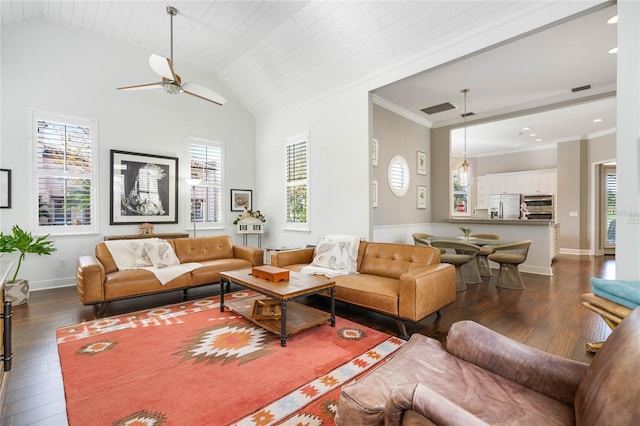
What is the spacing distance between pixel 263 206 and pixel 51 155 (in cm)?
352

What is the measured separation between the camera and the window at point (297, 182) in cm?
550

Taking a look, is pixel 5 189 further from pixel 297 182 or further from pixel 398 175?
pixel 398 175

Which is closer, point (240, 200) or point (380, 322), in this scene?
point (380, 322)

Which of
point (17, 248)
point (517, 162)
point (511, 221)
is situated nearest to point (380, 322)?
point (511, 221)

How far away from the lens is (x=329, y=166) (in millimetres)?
5043

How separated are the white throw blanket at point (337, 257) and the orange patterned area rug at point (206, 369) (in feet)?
2.44

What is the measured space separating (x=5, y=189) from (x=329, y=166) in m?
4.62

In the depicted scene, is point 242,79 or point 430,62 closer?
point 430,62

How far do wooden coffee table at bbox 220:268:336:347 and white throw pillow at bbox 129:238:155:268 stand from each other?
53.6 inches

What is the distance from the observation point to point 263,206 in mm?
6492

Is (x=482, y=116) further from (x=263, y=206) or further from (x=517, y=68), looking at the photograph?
(x=263, y=206)

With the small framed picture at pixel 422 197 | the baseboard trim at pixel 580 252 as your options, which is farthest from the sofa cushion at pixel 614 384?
the baseboard trim at pixel 580 252

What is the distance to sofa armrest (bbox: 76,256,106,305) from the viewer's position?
3244mm

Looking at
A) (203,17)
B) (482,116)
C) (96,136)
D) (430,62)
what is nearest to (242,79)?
(203,17)
